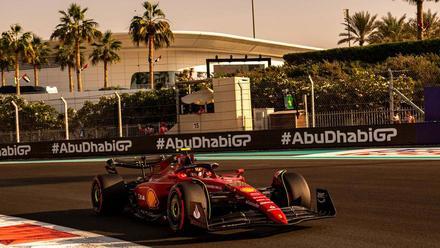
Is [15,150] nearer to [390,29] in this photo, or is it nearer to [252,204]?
[252,204]

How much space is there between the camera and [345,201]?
945cm

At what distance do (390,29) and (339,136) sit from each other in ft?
142

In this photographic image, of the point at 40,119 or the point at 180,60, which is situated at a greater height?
the point at 180,60

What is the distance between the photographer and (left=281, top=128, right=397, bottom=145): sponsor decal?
67.4ft

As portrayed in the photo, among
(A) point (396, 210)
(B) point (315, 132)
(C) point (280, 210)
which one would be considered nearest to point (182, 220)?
(C) point (280, 210)

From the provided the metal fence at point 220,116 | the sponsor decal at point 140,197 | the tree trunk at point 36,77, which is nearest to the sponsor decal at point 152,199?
the sponsor decal at point 140,197

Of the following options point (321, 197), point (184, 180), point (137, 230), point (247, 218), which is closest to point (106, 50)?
point (137, 230)

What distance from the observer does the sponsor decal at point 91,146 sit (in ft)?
83.4

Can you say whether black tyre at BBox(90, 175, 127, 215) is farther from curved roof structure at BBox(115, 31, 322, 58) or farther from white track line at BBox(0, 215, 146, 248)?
curved roof structure at BBox(115, 31, 322, 58)

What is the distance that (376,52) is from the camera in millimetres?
42469

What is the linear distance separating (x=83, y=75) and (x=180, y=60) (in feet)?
41.9

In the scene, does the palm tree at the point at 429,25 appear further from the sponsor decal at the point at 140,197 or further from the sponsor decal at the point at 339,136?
the sponsor decal at the point at 140,197

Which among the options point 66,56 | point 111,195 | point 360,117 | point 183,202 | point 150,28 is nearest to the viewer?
point 183,202

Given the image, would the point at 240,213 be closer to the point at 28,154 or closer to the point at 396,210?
the point at 396,210
